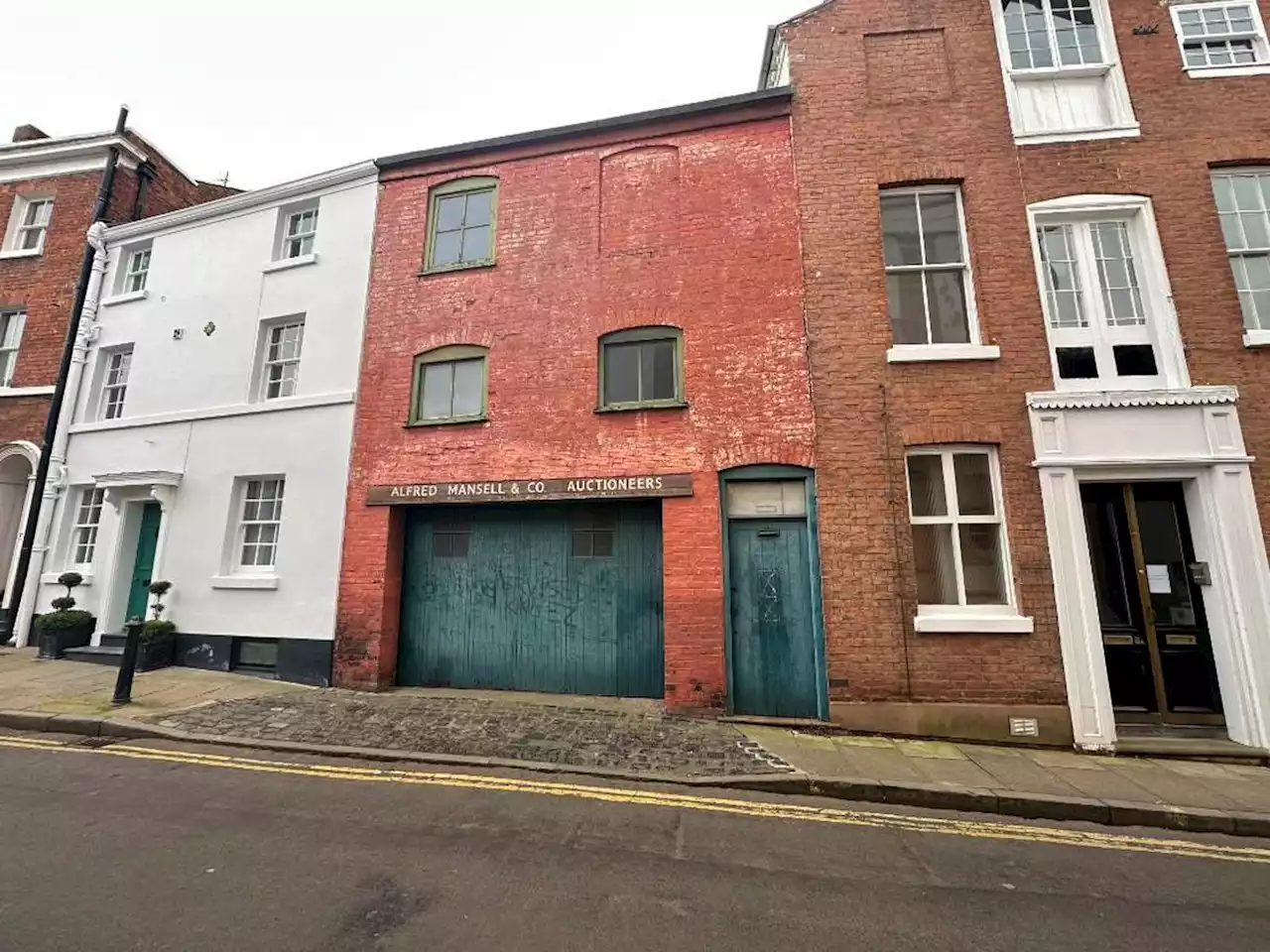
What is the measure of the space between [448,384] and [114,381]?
8.89 meters

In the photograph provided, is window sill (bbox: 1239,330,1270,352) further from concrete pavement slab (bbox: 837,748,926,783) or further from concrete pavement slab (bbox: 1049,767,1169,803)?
concrete pavement slab (bbox: 837,748,926,783)

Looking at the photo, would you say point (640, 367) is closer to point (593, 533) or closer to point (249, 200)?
point (593, 533)

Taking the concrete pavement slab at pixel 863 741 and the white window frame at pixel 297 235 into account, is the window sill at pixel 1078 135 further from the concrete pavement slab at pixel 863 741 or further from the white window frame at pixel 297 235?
the white window frame at pixel 297 235

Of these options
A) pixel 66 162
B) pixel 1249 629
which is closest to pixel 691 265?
pixel 1249 629

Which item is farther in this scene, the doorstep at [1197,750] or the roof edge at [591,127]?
the roof edge at [591,127]

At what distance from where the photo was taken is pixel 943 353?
25.7 ft

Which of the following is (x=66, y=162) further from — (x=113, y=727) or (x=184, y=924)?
(x=184, y=924)

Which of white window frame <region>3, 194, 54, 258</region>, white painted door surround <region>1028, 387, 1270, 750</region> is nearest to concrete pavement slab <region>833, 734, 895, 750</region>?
white painted door surround <region>1028, 387, 1270, 750</region>

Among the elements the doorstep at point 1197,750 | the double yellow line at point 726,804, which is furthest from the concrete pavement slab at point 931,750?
the doorstep at point 1197,750

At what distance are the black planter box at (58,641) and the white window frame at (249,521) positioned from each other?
10.8ft

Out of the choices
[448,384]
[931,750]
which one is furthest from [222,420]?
[931,750]

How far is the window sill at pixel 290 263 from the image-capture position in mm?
11086

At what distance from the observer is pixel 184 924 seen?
3.18 metres

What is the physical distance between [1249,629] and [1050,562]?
2.19 metres
